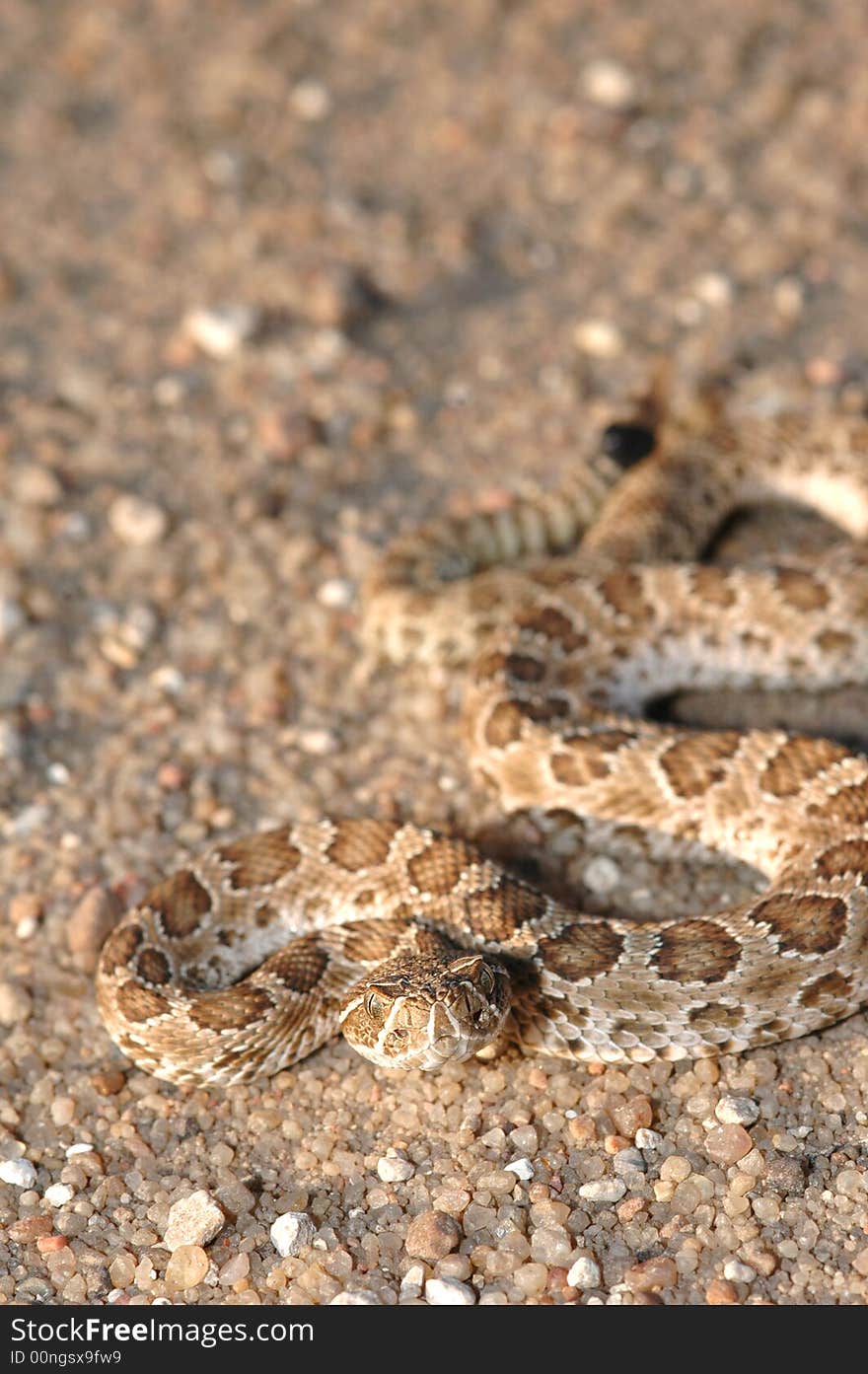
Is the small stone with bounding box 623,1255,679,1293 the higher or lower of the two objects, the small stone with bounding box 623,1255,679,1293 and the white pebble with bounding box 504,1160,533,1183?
the higher

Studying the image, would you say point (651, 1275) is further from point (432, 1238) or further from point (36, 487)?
point (36, 487)

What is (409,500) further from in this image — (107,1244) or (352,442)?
(107,1244)

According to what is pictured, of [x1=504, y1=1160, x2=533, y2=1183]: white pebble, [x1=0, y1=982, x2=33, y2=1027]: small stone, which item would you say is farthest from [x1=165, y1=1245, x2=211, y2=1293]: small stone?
[x1=0, y1=982, x2=33, y2=1027]: small stone

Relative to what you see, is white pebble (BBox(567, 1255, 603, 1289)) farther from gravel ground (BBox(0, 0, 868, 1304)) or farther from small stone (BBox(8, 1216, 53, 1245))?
small stone (BBox(8, 1216, 53, 1245))

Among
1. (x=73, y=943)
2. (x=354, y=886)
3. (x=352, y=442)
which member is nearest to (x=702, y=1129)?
(x=354, y=886)

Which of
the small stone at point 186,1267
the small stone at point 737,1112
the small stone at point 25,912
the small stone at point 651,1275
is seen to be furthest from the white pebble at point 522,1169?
the small stone at point 25,912

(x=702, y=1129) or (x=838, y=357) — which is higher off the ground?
(x=838, y=357)

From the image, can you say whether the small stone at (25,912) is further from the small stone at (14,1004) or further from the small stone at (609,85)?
the small stone at (609,85)

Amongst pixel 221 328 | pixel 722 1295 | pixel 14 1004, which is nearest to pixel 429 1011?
pixel 722 1295
